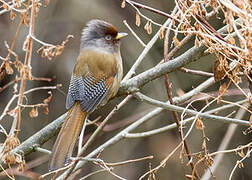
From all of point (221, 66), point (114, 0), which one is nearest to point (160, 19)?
point (114, 0)

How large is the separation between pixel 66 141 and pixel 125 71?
312cm

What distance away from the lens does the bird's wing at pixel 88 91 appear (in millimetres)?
4395

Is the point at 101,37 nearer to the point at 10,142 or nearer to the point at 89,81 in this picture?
the point at 89,81

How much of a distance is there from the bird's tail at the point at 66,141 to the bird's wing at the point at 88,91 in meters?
0.25

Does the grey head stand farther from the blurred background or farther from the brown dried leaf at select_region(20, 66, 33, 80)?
the brown dried leaf at select_region(20, 66, 33, 80)

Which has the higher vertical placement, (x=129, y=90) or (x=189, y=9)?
(x=189, y=9)

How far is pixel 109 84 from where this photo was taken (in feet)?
14.8

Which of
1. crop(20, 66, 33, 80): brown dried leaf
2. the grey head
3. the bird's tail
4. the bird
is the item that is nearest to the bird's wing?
the bird

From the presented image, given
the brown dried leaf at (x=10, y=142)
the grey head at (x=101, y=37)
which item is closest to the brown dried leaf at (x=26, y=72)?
the brown dried leaf at (x=10, y=142)

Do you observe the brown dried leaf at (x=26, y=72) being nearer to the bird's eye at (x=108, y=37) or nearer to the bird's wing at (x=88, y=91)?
the bird's wing at (x=88, y=91)

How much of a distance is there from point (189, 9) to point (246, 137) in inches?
187

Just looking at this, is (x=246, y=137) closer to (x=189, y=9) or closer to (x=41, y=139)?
(x=41, y=139)

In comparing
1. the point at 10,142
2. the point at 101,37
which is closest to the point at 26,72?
the point at 10,142

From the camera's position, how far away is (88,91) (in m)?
4.58
